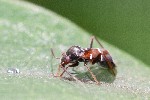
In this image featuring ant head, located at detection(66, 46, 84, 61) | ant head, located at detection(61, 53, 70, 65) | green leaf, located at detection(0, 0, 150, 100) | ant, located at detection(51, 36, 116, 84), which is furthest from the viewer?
ant head, located at detection(66, 46, 84, 61)

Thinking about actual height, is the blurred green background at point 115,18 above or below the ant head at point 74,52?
above

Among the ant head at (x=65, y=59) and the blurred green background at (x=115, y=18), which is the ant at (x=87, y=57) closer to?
the ant head at (x=65, y=59)

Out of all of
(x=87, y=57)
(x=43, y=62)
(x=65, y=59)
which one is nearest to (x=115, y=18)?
(x=87, y=57)

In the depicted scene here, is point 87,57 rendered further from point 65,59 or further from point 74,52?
point 65,59

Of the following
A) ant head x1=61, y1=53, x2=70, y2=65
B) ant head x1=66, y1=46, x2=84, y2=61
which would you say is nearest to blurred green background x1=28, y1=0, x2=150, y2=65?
ant head x1=66, y1=46, x2=84, y2=61

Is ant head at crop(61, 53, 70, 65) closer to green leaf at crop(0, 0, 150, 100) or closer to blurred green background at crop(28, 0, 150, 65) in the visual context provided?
green leaf at crop(0, 0, 150, 100)

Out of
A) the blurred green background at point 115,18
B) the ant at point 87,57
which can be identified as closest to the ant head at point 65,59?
the ant at point 87,57

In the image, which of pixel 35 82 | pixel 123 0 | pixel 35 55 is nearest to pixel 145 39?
pixel 123 0
